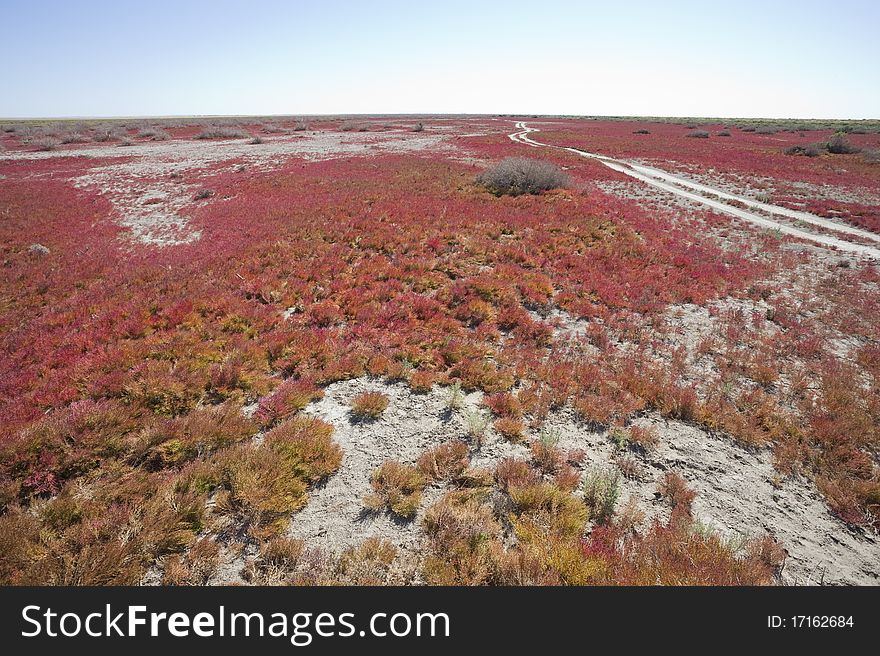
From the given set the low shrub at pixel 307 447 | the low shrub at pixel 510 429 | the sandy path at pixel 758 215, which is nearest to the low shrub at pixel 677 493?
the low shrub at pixel 510 429

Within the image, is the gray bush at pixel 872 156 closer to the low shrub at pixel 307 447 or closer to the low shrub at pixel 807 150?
the low shrub at pixel 807 150

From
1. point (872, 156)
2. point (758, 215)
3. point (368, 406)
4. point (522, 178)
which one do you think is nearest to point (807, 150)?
point (872, 156)

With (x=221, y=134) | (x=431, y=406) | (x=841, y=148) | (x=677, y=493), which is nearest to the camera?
(x=677, y=493)

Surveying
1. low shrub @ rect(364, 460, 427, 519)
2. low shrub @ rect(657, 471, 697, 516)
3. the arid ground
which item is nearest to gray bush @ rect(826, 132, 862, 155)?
the arid ground

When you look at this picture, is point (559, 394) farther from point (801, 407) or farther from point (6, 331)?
point (6, 331)

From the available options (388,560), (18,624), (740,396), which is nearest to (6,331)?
(18,624)

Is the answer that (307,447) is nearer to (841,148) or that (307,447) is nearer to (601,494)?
(601,494)

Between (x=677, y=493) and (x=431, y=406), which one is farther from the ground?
(x=431, y=406)
